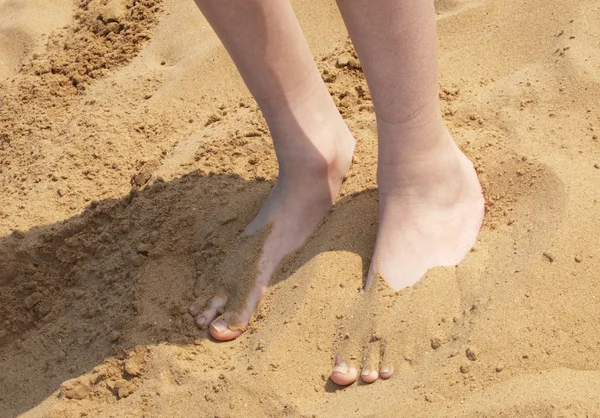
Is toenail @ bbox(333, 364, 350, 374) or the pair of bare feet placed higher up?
the pair of bare feet

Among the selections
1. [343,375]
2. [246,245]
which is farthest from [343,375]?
[246,245]

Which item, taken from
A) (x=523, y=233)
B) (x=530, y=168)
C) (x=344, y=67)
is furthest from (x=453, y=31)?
(x=523, y=233)

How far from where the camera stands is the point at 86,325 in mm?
1973

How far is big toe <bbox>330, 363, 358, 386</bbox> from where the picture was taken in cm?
160

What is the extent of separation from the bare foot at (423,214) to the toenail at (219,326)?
357 millimetres

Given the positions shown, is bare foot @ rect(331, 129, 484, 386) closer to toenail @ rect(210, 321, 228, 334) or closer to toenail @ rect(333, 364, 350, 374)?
toenail @ rect(333, 364, 350, 374)

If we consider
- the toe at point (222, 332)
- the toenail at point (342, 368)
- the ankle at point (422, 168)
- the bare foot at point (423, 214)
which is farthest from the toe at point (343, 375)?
the ankle at point (422, 168)

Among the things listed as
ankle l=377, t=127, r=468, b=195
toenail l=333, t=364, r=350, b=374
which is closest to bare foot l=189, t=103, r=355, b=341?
ankle l=377, t=127, r=468, b=195

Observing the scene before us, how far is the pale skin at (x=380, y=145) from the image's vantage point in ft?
5.21

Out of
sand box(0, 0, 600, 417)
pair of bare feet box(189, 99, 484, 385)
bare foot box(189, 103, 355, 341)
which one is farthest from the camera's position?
bare foot box(189, 103, 355, 341)

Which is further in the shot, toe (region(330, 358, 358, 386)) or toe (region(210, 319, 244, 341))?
toe (region(210, 319, 244, 341))

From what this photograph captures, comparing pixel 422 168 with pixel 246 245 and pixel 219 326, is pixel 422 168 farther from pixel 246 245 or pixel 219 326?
pixel 219 326

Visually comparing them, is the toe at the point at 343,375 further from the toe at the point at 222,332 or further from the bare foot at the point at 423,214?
the toe at the point at 222,332

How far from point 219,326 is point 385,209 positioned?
1.59 ft
